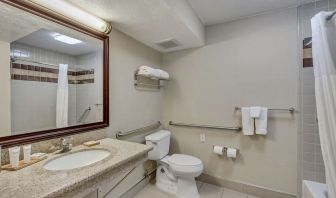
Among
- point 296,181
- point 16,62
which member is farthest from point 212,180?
point 16,62

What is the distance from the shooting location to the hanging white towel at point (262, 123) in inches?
74.0

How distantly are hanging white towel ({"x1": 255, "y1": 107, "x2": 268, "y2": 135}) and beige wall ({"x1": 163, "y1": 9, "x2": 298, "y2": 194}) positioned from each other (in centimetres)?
11

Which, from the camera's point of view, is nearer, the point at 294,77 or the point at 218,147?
the point at 294,77

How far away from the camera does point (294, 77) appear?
1.82 meters

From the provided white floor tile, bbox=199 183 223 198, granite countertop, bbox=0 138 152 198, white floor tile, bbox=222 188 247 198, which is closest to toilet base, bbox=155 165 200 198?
white floor tile, bbox=199 183 223 198

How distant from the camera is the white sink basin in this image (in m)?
1.13

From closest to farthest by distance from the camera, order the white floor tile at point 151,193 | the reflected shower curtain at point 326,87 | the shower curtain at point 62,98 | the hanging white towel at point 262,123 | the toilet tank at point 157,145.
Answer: the reflected shower curtain at point 326,87
the shower curtain at point 62,98
the hanging white towel at point 262,123
the white floor tile at point 151,193
the toilet tank at point 157,145

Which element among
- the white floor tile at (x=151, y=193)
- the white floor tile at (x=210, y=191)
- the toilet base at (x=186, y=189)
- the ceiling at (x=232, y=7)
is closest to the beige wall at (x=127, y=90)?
the white floor tile at (x=151, y=193)

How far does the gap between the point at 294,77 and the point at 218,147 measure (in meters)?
1.21

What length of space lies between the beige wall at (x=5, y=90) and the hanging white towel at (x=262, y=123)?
2271 millimetres

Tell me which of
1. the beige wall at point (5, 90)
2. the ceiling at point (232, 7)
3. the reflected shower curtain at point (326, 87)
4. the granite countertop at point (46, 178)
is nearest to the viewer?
the granite countertop at point (46, 178)

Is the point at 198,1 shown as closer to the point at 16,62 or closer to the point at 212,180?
the point at 16,62

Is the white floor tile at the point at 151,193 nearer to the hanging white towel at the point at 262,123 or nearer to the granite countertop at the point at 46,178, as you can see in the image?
the granite countertop at the point at 46,178

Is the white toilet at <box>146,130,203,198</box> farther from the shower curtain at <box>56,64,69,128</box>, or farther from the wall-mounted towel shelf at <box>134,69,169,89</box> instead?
the shower curtain at <box>56,64,69,128</box>
